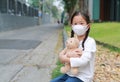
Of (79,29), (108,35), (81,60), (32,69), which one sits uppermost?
(79,29)

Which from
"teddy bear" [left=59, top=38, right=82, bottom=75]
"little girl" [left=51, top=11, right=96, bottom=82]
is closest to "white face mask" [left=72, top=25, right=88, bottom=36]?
"little girl" [left=51, top=11, right=96, bottom=82]

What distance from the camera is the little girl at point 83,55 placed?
435 cm

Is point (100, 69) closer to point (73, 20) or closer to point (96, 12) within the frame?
point (73, 20)

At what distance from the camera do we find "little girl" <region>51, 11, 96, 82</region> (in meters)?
4.35

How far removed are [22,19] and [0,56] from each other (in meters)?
33.4

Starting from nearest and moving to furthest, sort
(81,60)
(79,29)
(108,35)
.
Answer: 1. (81,60)
2. (79,29)
3. (108,35)

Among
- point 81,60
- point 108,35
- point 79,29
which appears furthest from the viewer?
point 108,35

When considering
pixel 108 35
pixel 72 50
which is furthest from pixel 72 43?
pixel 108 35

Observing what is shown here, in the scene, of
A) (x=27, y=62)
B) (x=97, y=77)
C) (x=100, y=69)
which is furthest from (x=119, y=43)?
(x=97, y=77)

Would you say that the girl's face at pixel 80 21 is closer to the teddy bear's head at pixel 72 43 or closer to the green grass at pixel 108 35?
the teddy bear's head at pixel 72 43

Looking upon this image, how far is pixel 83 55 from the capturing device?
14.3ft

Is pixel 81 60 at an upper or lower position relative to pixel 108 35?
upper

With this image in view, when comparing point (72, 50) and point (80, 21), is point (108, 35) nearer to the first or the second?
point (80, 21)

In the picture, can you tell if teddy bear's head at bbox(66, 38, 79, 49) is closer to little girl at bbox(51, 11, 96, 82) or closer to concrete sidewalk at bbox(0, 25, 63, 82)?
little girl at bbox(51, 11, 96, 82)
